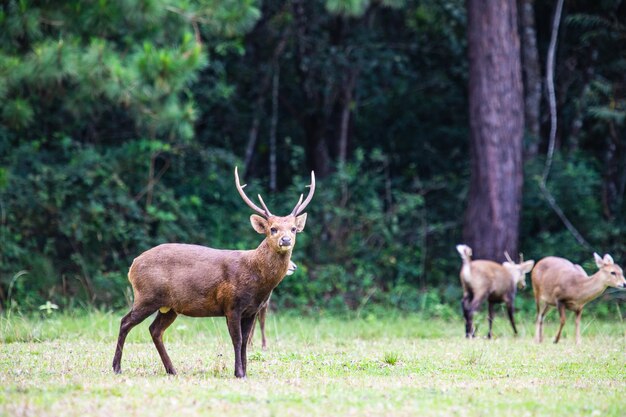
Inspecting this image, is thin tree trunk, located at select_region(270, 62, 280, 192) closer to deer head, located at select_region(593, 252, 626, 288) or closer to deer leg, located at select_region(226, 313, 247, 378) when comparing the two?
deer head, located at select_region(593, 252, 626, 288)

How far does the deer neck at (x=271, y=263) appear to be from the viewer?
Result: 8359mm

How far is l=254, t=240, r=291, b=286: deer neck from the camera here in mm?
8359

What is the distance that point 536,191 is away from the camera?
18.2 meters

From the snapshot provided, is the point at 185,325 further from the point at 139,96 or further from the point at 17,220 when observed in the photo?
the point at 17,220

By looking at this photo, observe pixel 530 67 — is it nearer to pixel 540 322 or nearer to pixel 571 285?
pixel 571 285

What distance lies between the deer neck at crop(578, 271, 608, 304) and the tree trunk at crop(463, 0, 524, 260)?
13.3 feet

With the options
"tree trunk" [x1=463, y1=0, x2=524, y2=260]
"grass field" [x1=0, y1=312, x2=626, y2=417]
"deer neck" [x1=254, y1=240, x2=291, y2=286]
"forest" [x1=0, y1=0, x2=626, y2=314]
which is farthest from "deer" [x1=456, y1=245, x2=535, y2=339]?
"deer neck" [x1=254, y1=240, x2=291, y2=286]

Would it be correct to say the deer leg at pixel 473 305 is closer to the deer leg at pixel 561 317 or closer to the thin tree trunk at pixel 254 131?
the deer leg at pixel 561 317

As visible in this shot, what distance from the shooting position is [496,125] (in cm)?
1675

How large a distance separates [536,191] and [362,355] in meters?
9.06

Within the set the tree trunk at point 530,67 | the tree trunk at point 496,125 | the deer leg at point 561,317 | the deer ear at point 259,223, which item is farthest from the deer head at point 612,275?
the tree trunk at point 530,67

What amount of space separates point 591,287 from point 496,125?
197 inches

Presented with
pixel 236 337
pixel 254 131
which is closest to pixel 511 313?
pixel 236 337

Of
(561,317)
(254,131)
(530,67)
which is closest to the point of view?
(561,317)
